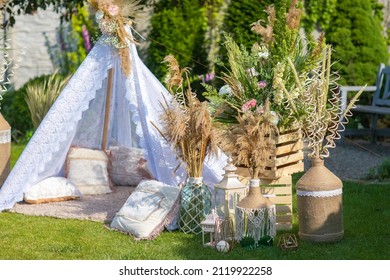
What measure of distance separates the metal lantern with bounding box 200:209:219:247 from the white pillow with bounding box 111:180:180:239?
0.44m

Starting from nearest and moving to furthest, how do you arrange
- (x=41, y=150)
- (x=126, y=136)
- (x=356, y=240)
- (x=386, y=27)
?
(x=356, y=240), (x=41, y=150), (x=126, y=136), (x=386, y=27)

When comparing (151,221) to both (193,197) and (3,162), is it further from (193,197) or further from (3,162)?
(3,162)

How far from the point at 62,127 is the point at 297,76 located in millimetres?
2200

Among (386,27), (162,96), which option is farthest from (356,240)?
(386,27)

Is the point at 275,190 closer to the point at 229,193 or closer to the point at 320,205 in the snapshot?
the point at 229,193

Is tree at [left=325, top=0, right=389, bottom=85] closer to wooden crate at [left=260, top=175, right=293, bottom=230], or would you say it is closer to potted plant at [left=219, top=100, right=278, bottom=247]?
wooden crate at [left=260, top=175, right=293, bottom=230]

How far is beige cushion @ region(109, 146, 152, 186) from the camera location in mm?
7855

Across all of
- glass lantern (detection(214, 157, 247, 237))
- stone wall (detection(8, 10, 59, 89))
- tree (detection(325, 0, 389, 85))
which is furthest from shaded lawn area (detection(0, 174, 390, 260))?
stone wall (detection(8, 10, 59, 89))

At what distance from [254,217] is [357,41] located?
6.01m

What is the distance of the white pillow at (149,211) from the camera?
20.5ft

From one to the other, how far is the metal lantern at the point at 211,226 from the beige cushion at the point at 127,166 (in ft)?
6.17

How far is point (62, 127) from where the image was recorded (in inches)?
283

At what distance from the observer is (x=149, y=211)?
634cm

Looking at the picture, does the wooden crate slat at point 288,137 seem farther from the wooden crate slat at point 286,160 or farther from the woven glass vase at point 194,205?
the woven glass vase at point 194,205
